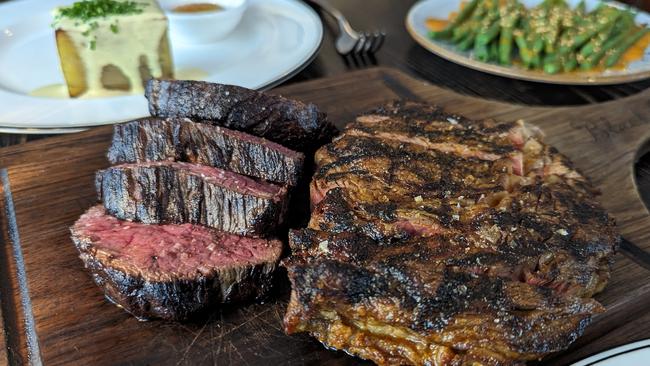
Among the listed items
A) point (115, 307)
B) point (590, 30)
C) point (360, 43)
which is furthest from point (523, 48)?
point (115, 307)

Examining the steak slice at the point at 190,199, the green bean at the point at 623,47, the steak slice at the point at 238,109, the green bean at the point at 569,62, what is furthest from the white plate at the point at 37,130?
the green bean at the point at 623,47

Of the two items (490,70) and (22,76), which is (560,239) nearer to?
(490,70)

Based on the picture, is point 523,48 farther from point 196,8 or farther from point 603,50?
point 196,8

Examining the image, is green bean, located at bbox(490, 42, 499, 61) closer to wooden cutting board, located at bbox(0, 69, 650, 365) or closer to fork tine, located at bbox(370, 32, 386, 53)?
fork tine, located at bbox(370, 32, 386, 53)

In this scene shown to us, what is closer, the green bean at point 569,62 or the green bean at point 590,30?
the green bean at point 569,62

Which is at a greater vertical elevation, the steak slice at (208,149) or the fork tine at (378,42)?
the steak slice at (208,149)

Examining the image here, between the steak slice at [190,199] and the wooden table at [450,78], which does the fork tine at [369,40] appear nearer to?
the wooden table at [450,78]

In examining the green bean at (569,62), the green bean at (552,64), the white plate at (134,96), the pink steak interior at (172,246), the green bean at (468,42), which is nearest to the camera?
the pink steak interior at (172,246)

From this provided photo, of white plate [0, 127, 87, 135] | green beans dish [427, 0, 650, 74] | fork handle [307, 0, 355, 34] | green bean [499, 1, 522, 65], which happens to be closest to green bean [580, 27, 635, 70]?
green beans dish [427, 0, 650, 74]
